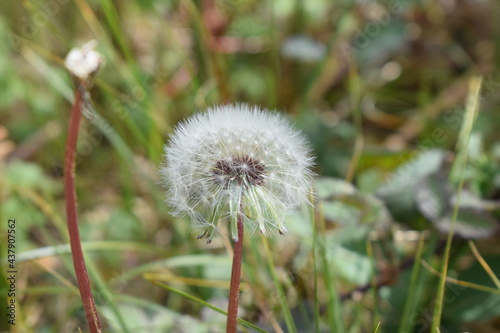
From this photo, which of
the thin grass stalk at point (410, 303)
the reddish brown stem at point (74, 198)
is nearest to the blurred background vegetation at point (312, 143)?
the thin grass stalk at point (410, 303)

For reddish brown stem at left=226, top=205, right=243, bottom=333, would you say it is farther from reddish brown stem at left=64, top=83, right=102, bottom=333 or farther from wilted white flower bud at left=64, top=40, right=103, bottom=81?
wilted white flower bud at left=64, top=40, right=103, bottom=81

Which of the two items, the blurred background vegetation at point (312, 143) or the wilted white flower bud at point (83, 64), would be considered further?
the blurred background vegetation at point (312, 143)

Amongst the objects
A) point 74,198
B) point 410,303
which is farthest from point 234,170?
point 410,303

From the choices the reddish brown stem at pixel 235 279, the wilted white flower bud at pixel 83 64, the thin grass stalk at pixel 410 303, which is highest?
the wilted white flower bud at pixel 83 64

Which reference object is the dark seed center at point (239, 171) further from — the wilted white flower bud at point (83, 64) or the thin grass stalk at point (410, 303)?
the thin grass stalk at point (410, 303)

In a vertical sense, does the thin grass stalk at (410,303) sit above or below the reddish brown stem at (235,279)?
above

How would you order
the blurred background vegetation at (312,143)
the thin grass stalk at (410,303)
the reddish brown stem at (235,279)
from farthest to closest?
the blurred background vegetation at (312,143), the thin grass stalk at (410,303), the reddish brown stem at (235,279)
